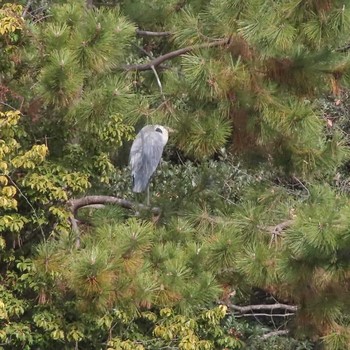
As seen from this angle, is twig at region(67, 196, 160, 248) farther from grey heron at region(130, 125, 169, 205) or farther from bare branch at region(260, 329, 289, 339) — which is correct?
bare branch at region(260, 329, 289, 339)

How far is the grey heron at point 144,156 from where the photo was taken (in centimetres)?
545

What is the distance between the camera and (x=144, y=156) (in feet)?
19.0

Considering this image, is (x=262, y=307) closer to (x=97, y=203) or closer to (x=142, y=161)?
(x=142, y=161)

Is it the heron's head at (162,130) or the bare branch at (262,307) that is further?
the bare branch at (262,307)

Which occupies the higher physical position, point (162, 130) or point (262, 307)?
point (162, 130)

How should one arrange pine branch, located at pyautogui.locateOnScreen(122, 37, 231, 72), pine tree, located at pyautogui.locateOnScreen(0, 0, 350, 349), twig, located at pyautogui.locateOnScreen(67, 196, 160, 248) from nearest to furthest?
pine tree, located at pyautogui.locateOnScreen(0, 0, 350, 349), pine branch, located at pyautogui.locateOnScreen(122, 37, 231, 72), twig, located at pyautogui.locateOnScreen(67, 196, 160, 248)

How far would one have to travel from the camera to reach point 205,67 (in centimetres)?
488

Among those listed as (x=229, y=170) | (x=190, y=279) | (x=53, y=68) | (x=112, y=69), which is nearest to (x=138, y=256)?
(x=190, y=279)

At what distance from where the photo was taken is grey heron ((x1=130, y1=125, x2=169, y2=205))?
215 inches

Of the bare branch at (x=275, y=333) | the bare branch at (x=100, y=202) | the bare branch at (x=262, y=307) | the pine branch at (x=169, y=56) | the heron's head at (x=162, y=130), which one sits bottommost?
the bare branch at (x=275, y=333)

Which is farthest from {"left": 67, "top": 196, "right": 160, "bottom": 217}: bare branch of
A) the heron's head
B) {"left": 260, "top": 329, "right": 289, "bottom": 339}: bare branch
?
{"left": 260, "top": 329, "right": 289, "bottom": 339}: bare branch

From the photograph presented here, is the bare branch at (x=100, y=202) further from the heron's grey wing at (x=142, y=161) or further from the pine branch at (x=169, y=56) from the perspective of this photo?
the pine branch at (x=169, y=56)

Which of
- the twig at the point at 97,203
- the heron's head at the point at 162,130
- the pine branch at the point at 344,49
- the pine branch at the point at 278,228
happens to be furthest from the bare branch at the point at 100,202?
the pine branch at the point at 344,49

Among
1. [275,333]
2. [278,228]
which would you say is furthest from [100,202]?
[275,333]
